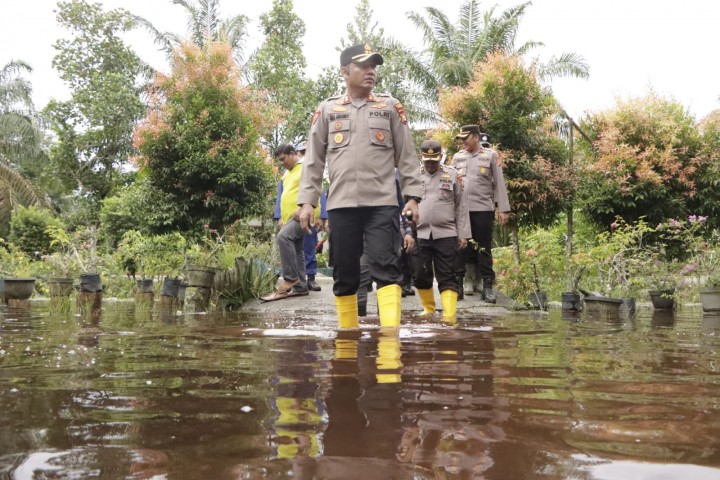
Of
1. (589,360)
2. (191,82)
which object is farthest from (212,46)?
(589,360)

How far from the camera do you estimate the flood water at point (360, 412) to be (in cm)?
132

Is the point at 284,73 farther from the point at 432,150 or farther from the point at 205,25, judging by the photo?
the point at 432,150

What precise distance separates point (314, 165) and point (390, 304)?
1.10 m

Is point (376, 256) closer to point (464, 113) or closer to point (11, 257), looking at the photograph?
point (464, 113)

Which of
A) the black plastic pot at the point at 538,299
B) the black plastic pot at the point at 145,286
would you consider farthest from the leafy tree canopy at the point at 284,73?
the black plastic pot at the point at 538,299

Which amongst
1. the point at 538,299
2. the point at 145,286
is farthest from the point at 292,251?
the point at 538,299

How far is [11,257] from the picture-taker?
14.5 m

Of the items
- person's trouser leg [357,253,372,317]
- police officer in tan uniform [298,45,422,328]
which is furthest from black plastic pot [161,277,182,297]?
police officer in tan uniform [298,45,422,328]

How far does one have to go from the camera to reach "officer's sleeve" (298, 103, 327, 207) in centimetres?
466

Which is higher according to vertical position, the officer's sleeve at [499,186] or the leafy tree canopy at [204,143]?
the leafy tree canopy at [204,143]

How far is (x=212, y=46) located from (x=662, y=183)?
33.3ft

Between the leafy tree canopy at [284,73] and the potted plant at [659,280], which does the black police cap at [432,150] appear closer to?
the potted plant at [659,280]

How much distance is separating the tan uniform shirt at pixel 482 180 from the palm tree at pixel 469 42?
14963mm

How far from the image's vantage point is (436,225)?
6.43 meters
